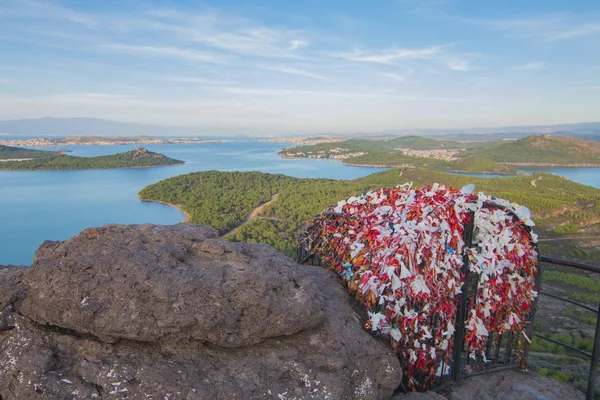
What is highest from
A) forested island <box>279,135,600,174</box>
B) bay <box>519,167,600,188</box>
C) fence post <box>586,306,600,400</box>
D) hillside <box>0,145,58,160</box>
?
fence post <box>586,306,600,400</box>

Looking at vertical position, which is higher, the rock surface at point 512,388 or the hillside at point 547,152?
the rock surface at point 512,388

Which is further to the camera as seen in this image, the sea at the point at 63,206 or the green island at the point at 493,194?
the sea at the point at 63,206

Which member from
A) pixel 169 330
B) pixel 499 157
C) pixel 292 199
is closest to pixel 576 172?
pixel 499 157

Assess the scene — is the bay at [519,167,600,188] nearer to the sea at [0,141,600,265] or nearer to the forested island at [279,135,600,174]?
the forested island at [279,135,600,174]

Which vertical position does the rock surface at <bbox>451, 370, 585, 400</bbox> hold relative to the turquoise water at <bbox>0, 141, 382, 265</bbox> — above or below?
above

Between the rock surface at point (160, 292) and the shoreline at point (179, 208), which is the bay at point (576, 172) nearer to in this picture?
the shoreline at point (179, 208)

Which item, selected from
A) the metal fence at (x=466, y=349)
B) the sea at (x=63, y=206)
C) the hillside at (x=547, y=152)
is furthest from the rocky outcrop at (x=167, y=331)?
the hillside at (x=547, y=152)

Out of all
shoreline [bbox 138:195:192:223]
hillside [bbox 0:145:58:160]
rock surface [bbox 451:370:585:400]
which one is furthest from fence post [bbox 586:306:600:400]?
hillside [bbox 0:145:58:160]
